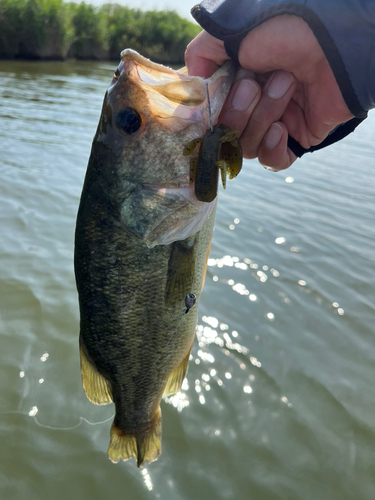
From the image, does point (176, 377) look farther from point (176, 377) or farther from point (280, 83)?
point (280, 83)

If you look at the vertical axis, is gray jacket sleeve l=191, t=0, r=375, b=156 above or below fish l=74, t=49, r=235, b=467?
above

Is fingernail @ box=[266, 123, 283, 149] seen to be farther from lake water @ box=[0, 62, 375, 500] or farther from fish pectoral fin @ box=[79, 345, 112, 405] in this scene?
lake water @ box=[0, 62, 375, 500]

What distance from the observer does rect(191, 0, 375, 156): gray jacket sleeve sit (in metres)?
1.63

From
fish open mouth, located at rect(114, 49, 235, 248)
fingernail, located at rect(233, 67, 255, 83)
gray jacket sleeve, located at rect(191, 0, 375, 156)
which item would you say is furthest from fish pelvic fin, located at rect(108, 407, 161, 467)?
gray jacket sleeve, located at rect(191, 0, 375, 156)

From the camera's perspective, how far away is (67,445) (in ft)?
9.70

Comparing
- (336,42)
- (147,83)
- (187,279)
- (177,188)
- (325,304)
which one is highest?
(336,42)

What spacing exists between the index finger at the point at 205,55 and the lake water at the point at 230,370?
8.69ft

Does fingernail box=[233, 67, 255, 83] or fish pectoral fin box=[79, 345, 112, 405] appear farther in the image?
fish pectoral fin box=[79, 345, 112, 405]

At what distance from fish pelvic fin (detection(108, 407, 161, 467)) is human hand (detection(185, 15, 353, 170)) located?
1.75m

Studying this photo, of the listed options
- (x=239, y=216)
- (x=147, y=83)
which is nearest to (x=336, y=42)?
(x=147, y=83)

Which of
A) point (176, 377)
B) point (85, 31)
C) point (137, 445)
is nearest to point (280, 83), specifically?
point (176, 377)

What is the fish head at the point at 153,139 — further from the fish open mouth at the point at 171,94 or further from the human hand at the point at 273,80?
the human hand at the point at 273,80

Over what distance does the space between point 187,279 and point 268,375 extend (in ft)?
7.37

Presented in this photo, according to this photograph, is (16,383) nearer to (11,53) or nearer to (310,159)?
(310,159)
